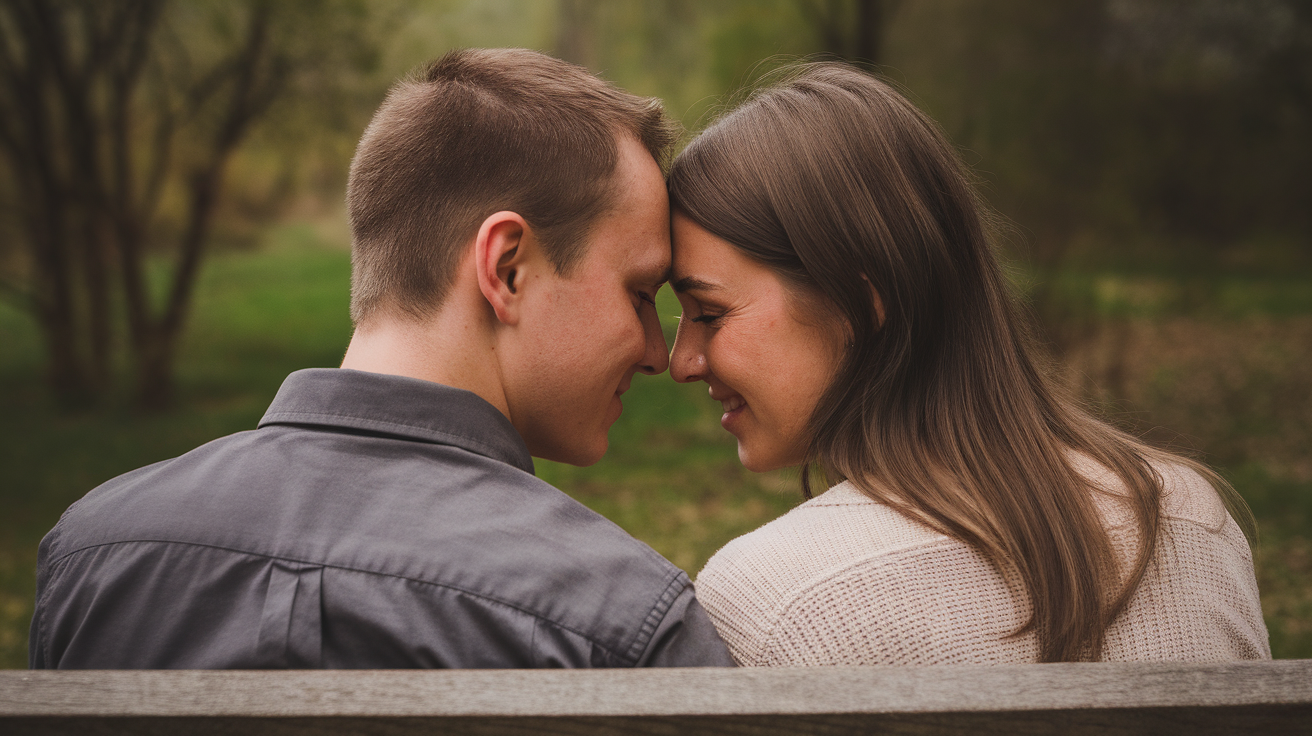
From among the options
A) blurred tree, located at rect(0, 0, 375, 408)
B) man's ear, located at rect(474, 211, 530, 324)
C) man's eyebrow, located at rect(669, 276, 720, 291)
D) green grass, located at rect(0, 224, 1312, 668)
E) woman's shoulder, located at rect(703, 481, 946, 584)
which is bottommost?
green grass, located at rect(0, 224, 1312, 668)

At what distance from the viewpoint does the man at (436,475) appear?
1.36m

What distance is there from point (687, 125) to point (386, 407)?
8.77 m

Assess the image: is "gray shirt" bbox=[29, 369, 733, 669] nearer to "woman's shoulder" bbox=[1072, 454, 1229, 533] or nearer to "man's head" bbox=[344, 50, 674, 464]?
"man's head" bbox=[344, 50, 674, 464]

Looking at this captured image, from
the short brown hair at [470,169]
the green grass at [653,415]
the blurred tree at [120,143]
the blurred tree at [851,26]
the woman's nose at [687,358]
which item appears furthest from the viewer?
the blurred tree at [851,26]

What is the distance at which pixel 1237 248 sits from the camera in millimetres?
11062

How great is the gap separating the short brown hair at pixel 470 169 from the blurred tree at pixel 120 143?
366 inches

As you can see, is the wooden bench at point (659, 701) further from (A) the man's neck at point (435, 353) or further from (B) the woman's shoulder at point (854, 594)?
(A) the man's neck at point (435, 353)

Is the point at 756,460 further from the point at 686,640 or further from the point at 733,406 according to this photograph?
the point at 686,640

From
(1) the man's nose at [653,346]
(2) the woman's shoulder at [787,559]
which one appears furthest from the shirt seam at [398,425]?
(1) the man's nose at [653,346]

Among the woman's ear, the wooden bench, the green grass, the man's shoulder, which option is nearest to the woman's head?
the woman's ear

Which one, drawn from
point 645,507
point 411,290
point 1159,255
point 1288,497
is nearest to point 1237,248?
point 1159,255

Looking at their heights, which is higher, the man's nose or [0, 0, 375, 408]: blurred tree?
the man's nose

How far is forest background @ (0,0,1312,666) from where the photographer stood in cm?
1009

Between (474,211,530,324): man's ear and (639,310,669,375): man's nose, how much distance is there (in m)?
0.41
